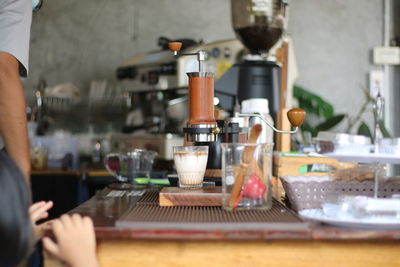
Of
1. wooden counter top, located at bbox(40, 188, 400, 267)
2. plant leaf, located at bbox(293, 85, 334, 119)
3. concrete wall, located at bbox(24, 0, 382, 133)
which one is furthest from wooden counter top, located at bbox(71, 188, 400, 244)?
concrete wall, located at bbox(24, 0, 382, 133)

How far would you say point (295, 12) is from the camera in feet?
16.8

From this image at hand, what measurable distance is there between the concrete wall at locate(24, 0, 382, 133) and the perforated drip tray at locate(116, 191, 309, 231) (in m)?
3.76

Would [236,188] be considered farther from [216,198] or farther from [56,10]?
[56,10]

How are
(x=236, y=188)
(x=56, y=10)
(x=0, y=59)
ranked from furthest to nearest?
(x=56, y=10)
(x=0, y=59)
(x=236, y=188)

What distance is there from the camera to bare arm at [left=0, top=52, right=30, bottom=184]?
2086 millimetres

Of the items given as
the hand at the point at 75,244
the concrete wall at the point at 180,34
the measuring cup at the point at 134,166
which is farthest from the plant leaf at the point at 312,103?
the hand at the point at 75,244

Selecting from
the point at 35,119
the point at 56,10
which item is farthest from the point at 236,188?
the point at 56,10

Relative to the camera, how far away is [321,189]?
1.51 m

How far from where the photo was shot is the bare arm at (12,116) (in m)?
2.09

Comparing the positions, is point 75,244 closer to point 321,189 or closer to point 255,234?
point 255,234

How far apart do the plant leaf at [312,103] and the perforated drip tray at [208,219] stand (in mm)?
3419

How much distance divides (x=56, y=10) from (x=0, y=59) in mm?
3453

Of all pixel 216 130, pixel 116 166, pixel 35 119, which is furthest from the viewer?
pixel 35 119

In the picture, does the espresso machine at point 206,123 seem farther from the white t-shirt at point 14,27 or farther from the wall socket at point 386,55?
the wall socket at point 386,55
